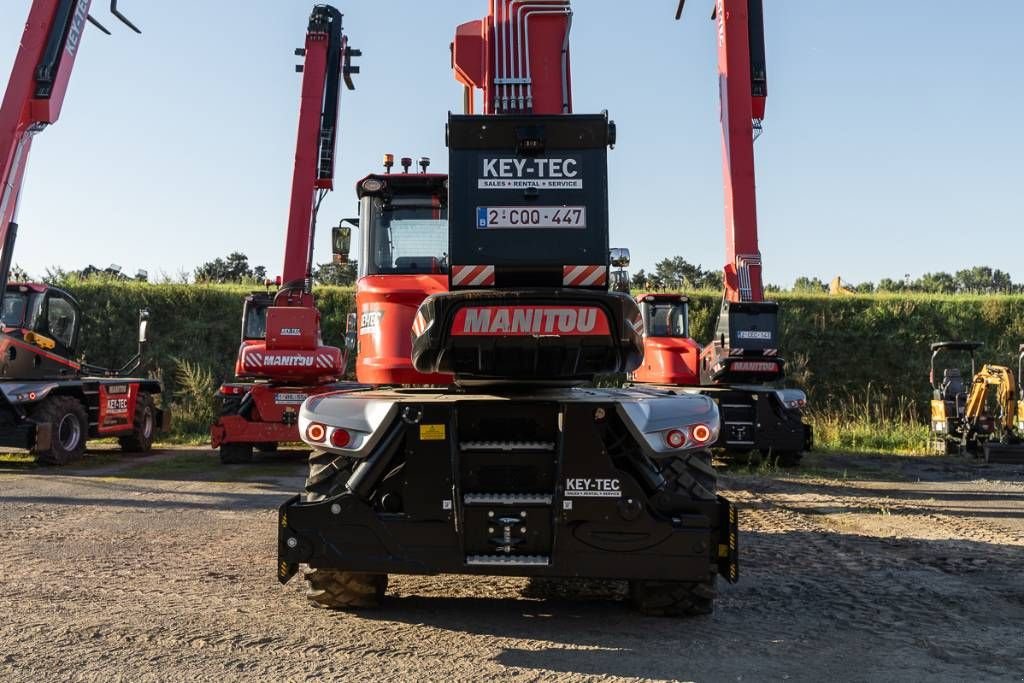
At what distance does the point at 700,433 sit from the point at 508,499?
1.16 m

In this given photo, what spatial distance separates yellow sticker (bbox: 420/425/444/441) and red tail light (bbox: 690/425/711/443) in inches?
55.2

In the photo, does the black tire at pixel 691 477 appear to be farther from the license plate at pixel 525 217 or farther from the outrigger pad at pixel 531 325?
the license plate at pixel 525 217

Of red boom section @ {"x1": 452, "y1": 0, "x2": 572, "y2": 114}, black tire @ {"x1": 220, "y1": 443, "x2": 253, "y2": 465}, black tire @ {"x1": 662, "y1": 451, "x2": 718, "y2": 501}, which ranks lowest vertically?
black tire @ {"x1": 662, "y1": 451, "x2": 718, "y2": 501}

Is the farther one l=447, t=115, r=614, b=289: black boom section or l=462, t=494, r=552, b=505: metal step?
l=447, t=115, r=614, b=289: black boom section

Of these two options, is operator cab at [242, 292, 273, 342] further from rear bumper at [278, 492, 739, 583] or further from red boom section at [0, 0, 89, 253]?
rear bumper at [278, 492, 739, 583]

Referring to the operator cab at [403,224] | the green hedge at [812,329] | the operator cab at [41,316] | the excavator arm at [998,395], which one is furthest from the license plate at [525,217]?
the green hedge at [812,329]

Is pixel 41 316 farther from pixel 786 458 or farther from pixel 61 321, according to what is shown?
pixel 786 458

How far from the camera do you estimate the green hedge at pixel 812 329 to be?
23.1 m

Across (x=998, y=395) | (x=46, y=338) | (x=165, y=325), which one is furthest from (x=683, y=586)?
(x=165, y=325)

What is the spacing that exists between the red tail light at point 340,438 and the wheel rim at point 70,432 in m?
10.8

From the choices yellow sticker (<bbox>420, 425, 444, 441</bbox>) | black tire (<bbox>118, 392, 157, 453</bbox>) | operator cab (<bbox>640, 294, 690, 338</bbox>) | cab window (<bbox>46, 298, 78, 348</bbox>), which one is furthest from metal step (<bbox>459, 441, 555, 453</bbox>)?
black tire (<bbox>118, 392, 157, 453</bbox>)

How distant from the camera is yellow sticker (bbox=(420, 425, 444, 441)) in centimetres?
544

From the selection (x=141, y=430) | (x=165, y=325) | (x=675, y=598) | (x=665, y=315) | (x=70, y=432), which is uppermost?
(x=165, y=325)

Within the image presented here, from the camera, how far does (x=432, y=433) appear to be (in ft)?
17.9
